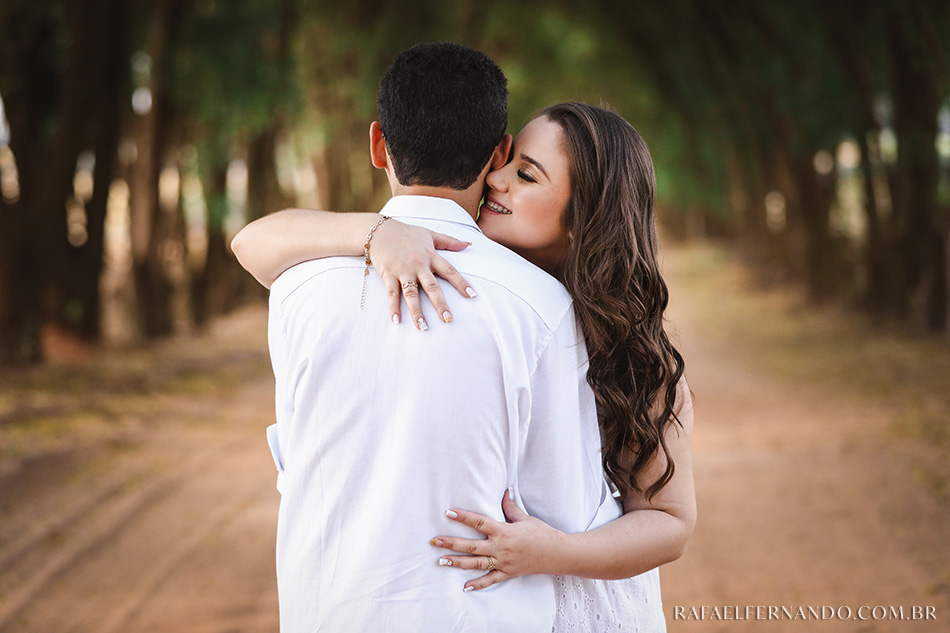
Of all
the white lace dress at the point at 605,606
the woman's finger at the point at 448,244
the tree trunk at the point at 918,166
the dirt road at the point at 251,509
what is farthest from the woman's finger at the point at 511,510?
the tree trunk at the point at 918,166

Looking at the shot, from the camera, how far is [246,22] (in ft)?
48.1

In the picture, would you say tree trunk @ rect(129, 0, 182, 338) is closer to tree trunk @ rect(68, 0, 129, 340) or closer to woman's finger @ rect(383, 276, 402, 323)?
tree trunk @ rect(68, 0, 129, 340)

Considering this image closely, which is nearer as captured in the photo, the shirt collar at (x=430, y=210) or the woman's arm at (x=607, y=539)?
the woman's arm at (x=607, y=539)

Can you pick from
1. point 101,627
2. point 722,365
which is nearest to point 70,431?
point 101,627

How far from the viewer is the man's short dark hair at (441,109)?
2.04m

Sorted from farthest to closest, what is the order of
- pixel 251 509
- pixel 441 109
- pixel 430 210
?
pixel 251 509 → pixel 430 210 → pixel 441 109

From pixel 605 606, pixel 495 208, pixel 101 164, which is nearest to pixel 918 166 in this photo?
pixel 101 164

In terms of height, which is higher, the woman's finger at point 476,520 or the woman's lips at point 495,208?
the woman's lips at point 495,208

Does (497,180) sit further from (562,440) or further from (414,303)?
(562,440)

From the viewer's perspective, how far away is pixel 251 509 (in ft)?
23.2

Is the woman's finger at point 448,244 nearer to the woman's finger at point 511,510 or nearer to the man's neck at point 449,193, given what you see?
the man's neck at point 449,193

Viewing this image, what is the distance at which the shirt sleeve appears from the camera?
2.02 metres

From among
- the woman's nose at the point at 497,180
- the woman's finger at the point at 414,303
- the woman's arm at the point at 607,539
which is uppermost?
the woman's nose at the point at 497,180

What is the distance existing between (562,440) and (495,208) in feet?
2.28
